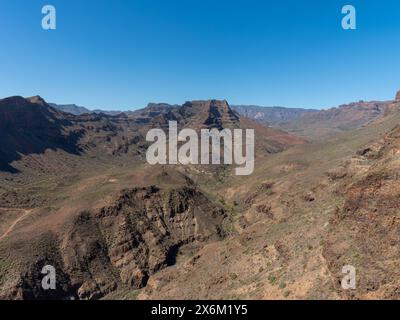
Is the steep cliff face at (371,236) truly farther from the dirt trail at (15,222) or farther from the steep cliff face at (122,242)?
the dirt trail at (15,222)

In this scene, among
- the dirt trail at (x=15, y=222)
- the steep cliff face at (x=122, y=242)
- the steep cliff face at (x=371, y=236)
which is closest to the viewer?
the steep cliff face at (x=371, y=236)

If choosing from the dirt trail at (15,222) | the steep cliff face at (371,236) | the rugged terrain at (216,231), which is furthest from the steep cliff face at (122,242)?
the steep cliff face at (371,236)

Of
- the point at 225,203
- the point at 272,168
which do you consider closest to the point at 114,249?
A: the point at 225,203

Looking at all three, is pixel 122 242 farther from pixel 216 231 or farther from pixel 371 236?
pixel 371 236

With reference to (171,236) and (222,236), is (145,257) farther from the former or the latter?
(222,236)

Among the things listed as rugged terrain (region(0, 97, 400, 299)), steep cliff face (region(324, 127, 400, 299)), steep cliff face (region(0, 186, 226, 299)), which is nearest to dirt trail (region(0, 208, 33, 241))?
rugged terrain (region(0, 97, 400, 299))

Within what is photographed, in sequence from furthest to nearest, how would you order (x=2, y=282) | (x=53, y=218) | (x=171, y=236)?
(x=171, y=236)
(x=53, y=218)
(x=2, y=282)
